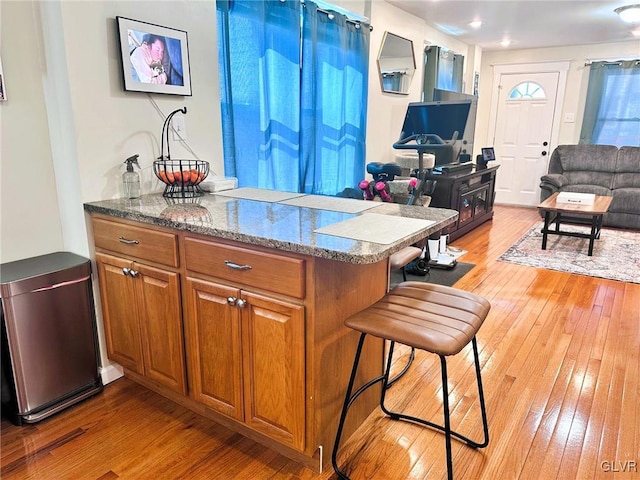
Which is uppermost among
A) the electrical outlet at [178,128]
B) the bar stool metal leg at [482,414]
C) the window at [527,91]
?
the window at [527,91]

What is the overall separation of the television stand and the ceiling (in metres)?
1.62

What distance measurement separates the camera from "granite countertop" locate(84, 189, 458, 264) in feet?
4.47

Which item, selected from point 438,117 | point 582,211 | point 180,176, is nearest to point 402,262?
point 180,176

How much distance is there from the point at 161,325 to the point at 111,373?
57cm

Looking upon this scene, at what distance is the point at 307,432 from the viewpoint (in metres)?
1.54

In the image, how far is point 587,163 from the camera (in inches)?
237

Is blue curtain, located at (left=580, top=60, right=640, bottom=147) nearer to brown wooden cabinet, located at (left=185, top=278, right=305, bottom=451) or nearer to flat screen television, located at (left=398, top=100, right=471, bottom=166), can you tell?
flat screen television, located at (left=398, top=100, right=471, bottom=166)

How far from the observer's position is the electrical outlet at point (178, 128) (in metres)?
2.27

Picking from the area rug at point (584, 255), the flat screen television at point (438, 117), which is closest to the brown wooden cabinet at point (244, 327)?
the flat screen television at point (438, 117)

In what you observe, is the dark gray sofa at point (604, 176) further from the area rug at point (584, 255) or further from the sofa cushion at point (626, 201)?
the area rug at point (584, 255)

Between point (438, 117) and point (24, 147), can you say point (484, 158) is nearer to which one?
point (438, 117)

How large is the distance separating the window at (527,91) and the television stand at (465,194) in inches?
81.9

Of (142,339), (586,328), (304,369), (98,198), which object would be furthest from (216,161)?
(586,328)

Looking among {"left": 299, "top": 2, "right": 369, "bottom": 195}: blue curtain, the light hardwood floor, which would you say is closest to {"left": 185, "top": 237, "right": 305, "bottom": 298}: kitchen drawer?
the light hardwood floor
